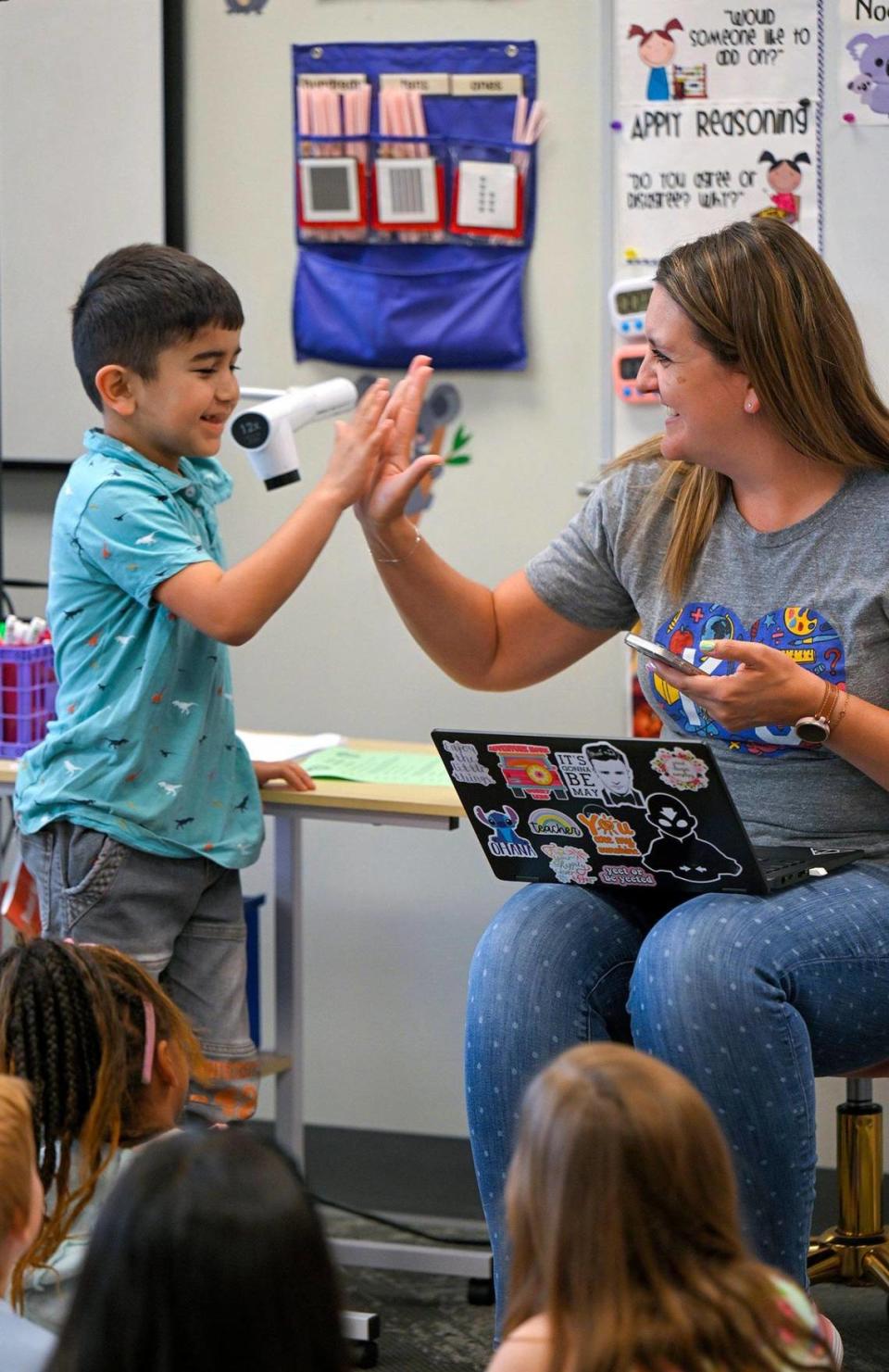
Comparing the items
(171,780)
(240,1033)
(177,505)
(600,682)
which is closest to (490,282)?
(600,682)

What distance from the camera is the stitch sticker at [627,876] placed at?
1.83m

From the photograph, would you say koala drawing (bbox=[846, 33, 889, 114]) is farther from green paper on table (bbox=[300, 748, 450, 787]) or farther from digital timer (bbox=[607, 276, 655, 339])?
green paper on table (bbox=[300, 748, 450, 787])

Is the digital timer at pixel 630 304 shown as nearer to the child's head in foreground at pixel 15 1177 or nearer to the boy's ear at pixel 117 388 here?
the boy's ear at pixel 117 388

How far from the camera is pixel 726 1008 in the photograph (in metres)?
1.69

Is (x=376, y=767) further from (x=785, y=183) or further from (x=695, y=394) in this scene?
(x=785, y=183)

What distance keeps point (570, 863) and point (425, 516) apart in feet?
3.73

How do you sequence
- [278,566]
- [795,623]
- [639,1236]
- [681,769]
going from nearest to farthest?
[639,1236], [681,769], [795,623], [278,566]

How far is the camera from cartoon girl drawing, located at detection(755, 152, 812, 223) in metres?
2.62

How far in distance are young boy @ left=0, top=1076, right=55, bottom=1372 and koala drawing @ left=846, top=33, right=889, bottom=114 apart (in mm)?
1976

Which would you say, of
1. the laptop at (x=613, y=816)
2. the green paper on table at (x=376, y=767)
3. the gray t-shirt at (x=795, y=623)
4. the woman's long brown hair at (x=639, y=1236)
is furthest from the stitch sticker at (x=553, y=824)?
the woman's long brown hair at (x=639, y=1236)

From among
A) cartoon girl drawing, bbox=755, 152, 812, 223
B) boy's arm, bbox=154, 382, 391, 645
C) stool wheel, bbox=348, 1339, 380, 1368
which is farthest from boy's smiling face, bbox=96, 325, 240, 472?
stool wheel, bbox=348, 1339, 380, 1368

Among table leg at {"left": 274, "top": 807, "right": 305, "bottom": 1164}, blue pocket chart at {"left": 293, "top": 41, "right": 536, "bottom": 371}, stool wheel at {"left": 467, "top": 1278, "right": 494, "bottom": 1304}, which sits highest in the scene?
blue pocket chart at {"left": 293, "top": 41, "right": 536, "bottom": 371}

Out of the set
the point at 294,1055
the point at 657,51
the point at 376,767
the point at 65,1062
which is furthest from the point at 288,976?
the point at 657,51

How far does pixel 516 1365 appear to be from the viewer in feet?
3.68
